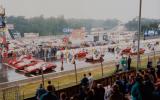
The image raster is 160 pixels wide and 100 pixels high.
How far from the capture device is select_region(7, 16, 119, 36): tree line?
18097 mm

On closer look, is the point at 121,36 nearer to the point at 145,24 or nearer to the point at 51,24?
the point at 145,24

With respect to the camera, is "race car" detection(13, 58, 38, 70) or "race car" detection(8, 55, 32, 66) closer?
"race car" detection(13, 58, 38, 70)

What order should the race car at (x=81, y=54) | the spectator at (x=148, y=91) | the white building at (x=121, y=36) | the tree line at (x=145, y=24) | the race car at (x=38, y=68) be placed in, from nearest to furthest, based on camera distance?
the spectator at (x=148, y=91), the race car at (x=38, y=68), the race car at (x=81, y=54), the tree line at (x=145, y=24), the white building at (x=121, y=36)

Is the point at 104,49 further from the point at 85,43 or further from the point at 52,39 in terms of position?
the point at 52,39

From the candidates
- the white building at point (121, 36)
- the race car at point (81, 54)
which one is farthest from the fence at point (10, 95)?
the white building at point (121, 36)

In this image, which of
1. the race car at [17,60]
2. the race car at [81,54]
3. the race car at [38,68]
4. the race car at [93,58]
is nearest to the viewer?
the race car at [38,68]

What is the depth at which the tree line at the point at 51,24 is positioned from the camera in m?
18.1

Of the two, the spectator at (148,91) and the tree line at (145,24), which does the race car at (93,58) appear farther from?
the spectator at (148,91)

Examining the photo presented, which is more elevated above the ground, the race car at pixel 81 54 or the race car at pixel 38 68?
the race car at pixel 81 54

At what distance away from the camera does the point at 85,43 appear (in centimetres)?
2167

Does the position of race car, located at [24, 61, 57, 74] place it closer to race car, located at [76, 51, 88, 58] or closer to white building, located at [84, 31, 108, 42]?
race car, located at [76, 51, 88, 58]

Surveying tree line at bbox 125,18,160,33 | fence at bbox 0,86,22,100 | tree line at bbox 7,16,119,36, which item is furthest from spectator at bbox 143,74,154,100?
tree line at bbox 125,18,160,33

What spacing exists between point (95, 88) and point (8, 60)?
39.7 feet

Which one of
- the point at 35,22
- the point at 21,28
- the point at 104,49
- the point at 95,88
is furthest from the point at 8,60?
the point at 95,88
